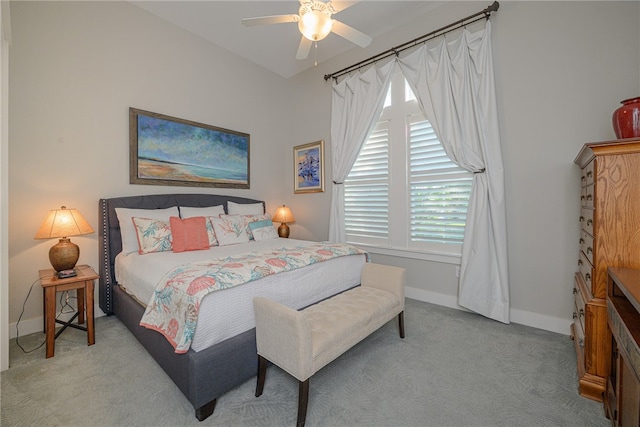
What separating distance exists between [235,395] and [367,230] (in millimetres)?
2572

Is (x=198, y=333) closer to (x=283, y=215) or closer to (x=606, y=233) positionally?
(x=606, y=233)

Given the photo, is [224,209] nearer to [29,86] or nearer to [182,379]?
[29,86]

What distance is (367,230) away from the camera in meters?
3.79

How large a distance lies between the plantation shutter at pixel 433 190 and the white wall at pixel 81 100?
271 cm

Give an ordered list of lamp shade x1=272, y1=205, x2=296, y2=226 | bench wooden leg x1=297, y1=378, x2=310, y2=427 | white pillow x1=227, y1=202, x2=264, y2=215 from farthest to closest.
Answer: lamp shade x1=272, y1=205, x2=296, y2=226
white pillow x1=227, y1=202, x2=264, y2=215
bench wooden leg x1=297, y1=378, x2=310, y2=427

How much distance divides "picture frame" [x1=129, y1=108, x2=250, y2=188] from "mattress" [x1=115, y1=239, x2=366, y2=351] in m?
1.10

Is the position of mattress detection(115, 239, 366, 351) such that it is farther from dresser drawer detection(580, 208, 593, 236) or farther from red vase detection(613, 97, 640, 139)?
red vase detection(613, 97, 640, 139)

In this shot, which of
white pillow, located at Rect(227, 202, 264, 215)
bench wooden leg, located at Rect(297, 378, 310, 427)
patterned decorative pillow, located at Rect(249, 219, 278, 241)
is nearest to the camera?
bench wooden leg, located at Rect(297, 378, 310, 427)

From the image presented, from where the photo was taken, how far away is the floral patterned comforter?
151 centimetres

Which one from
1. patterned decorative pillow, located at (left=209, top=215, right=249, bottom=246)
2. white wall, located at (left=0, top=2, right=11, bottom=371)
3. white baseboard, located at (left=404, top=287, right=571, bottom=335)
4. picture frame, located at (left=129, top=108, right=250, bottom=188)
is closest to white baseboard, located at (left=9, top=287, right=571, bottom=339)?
white baseboard, located at (left=404, top=287, right=571, bottom=335)

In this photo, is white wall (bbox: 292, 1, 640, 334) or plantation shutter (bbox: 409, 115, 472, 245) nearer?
white wall (bbox: 292, 1, 640, 334)

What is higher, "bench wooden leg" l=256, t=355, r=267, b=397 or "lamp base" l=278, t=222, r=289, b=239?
"lamp base" l=278, t=222, r=289, b=239

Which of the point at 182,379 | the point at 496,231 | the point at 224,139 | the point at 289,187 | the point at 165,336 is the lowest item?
the point at 182,379

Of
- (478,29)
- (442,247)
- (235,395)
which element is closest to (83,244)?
(235,395)
